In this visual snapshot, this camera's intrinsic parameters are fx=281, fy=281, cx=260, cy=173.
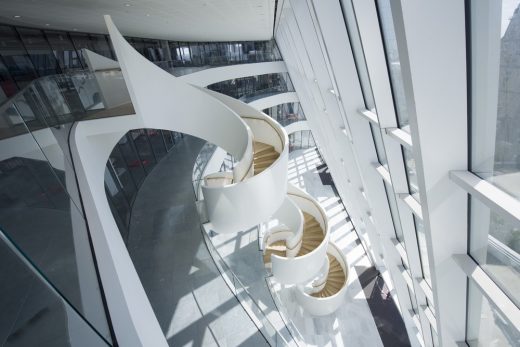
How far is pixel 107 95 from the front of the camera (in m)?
7.69

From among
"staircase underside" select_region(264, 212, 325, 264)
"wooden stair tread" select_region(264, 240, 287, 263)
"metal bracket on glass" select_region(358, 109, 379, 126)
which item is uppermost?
"metal bracket on glass" select_region(358, 109, 379, 126)

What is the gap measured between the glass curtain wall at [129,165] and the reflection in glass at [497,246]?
8.73 meters

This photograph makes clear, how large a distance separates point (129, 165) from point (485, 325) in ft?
41.6

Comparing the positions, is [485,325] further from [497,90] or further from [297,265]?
[297,265]

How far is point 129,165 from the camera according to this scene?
12547mm

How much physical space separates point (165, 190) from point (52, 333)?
1098cm

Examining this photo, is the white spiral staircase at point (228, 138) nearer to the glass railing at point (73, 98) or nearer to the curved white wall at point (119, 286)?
the glass railing at point (73, 98)

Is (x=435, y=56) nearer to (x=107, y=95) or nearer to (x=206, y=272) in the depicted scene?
(x=206, y=272)

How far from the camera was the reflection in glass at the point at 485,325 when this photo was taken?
3607 millimetres

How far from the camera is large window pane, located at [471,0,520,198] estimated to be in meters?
1.99

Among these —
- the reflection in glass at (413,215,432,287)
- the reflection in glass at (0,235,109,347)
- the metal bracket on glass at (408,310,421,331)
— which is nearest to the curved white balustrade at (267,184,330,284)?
the metal bracket on glass at (408,310,421,331)

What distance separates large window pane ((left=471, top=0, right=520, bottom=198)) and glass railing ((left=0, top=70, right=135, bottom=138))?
565 cm

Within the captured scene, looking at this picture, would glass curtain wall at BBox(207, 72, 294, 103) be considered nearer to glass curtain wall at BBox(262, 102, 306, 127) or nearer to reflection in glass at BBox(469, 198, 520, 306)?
glass curtain wall at BBox(262, 102, 306, 127)

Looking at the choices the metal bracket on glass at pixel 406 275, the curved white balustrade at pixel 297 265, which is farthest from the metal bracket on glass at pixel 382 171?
the curved white balustrade at pixel 297 265
